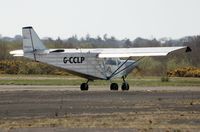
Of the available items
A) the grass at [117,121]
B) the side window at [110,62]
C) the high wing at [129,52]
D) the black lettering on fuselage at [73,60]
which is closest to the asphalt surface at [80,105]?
the grass at [117,121]

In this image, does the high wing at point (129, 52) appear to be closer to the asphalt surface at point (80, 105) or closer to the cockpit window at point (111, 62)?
the cockpit window at point (111, 62)

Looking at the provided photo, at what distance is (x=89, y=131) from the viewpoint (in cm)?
1633

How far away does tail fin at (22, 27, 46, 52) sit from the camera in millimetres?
41094

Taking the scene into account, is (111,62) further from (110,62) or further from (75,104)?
(75,104)

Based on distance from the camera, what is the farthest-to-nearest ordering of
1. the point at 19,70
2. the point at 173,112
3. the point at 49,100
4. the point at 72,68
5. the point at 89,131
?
the point at 19,70, the point at 72,68, the point at 49,100, the point at 173,112, the point at 89,131

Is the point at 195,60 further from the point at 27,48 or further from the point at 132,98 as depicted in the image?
the point at 132,98

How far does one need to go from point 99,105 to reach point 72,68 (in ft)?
49.0

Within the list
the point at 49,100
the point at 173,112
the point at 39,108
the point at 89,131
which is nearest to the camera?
the point at 89,131

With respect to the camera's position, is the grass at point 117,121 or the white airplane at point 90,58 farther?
the white airplane at point 90,58

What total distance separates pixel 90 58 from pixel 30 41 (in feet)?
14.4

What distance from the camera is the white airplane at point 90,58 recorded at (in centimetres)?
3953

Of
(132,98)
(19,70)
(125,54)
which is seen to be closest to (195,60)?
(19,70)

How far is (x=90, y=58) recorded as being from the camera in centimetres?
3988

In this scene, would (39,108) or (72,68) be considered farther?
(72,68)
